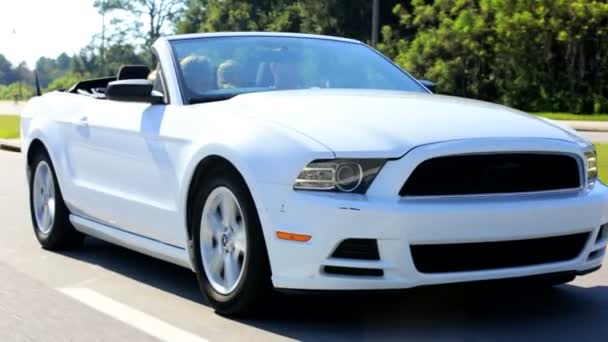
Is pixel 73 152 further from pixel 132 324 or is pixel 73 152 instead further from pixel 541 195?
pixel 541 195

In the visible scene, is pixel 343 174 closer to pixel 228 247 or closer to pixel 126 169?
pixel 228 247

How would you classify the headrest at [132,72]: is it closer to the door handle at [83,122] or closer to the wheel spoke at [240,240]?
the door handle at [83,122]

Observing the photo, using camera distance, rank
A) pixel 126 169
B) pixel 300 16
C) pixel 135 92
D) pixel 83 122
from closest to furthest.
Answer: pixel 135 92 < pixel 126 169 < pixel 83 122 < pixel 300 16

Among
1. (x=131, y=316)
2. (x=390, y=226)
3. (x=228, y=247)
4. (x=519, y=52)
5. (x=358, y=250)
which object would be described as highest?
(x=390, y=226)

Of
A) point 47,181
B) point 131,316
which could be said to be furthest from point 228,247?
point 47,181

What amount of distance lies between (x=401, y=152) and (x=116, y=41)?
98.5 m

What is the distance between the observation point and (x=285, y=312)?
18.4 feet

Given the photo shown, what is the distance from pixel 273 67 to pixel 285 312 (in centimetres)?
168

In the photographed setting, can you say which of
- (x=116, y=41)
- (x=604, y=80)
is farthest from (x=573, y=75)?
(x=116, y=41)

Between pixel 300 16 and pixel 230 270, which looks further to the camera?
pixel 300 16

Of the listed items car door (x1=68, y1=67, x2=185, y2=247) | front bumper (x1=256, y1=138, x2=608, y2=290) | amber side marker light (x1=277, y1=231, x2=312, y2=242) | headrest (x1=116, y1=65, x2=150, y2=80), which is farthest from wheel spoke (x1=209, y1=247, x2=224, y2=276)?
headrest (x1=116, y1=65, x2=150, y2=80)

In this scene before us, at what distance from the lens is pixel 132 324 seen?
551 cm

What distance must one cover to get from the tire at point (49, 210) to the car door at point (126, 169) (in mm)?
382

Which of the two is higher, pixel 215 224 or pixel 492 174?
pixel 492 174
